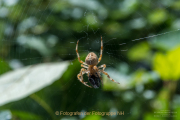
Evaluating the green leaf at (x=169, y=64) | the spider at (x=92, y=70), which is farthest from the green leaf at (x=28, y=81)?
the green leaf at (x=169, y=64)

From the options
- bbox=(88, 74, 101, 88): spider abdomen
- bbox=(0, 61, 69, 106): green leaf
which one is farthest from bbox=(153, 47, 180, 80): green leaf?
bbox=(0, 61, 69, 106): green leaf

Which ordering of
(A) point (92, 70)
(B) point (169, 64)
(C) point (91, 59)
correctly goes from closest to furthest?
(B) point (169, 64) → (C) point (91, 59) → (A) point (92, 70)

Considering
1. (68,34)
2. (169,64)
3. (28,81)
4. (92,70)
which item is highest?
(68,34)

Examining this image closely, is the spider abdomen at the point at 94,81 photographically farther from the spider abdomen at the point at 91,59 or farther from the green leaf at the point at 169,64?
the green leaf at the point at 169,64

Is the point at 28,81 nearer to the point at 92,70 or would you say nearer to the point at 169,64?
the point at 92,70

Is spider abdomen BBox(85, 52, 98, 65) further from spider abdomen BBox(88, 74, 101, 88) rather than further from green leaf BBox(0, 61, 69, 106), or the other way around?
green leaf BBox(0, 61, 69, 106)

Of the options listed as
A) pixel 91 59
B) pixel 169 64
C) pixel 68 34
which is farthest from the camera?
pixel 68 34

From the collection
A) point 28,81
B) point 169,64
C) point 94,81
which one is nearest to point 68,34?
point 94,81

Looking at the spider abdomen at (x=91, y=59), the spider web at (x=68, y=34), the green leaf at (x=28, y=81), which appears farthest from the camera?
the spider web at (x=68, y=34)

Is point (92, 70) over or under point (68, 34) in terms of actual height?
under

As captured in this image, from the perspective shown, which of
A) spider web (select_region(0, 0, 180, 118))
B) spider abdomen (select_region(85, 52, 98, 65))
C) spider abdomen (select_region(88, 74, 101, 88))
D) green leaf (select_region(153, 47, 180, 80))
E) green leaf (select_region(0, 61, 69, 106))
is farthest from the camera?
spider web (select_region(0, 0, 180, 118))
